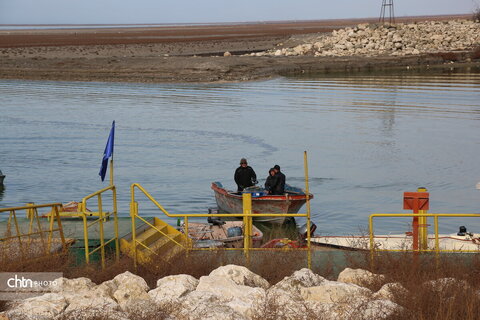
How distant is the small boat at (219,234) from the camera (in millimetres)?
19656

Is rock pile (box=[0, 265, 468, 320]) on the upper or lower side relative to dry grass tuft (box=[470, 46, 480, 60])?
lower

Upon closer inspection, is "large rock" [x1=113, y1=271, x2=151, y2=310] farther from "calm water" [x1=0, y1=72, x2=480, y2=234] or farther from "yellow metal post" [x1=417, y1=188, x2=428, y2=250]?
"calm water" [x1=0, y1=72, x2=480, y2=234]

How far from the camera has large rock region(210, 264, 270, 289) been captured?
45.4 ft

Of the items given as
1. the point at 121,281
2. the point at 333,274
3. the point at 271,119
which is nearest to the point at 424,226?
the point at 333,274

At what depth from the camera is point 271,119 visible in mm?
47625

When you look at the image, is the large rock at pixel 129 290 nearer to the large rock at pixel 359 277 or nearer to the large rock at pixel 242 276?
the large rock at pixel 242 276

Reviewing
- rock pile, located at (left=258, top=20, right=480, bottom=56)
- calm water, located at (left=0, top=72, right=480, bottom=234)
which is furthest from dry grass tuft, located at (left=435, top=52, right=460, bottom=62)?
calm water, located at (left=0, top=72, right=480, bottom=234)

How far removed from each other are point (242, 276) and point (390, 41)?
7965 centimetres

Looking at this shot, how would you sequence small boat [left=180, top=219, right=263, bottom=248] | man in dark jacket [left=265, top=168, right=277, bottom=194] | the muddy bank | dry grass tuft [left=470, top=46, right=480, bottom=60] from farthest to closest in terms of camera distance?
dry grass tuft [left=470, top=46, right=480, bottom=60] → the muddy bank → man in dark jacket [left=265, top=168, right=277, bottom=194] → small boat [left=180, top=219, right=263, bottom=248]

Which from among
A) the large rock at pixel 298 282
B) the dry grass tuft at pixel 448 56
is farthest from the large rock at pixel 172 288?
the dry grass tuft at pixel 448 56

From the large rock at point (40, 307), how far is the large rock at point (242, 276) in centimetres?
282

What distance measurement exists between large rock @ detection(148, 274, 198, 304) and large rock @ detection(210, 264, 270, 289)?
0.49 meters

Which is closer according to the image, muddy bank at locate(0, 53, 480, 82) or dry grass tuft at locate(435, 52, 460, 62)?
muddy bank at locate(0, 53, 480, 82)

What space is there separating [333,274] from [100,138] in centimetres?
2855
